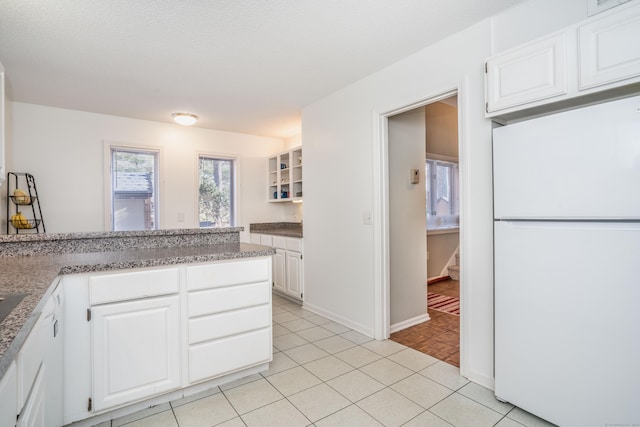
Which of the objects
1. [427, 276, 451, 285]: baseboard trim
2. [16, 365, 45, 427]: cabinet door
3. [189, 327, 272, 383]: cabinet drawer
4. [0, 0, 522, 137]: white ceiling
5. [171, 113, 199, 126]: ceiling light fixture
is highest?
[0, 0, 522, 137]: white ceiling

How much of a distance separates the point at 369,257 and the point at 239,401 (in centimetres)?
158

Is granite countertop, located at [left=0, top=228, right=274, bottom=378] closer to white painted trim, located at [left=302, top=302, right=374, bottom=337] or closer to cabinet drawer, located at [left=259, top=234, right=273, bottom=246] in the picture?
white painted trim, located at [left=302, top=302, right=374, bottom=337]

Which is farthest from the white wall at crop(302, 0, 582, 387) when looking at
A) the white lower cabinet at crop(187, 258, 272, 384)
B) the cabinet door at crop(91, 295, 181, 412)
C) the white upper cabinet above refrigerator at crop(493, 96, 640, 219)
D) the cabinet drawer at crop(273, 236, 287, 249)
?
the cabinet door at crop(91, 295, 181, 412)

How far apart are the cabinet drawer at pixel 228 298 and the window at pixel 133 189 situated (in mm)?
2834

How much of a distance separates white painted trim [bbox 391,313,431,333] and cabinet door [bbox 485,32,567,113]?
2.11m

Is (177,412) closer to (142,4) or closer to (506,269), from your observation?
(506,269)

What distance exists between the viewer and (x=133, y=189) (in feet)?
14.0

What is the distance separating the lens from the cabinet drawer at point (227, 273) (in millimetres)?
1984

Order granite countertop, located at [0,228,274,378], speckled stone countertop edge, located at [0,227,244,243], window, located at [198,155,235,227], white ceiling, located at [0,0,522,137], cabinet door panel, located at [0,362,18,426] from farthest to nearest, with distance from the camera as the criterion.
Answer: window, located at [198,155,235,227] → speckled stone countertop edge, located at [0,227,244,243] → white ceiling, located at [0,0,522,137] → granite countertop, located at [0,228,274,378] → cabinet door panel, located at [0,362,18,426]

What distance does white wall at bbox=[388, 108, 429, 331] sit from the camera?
10.1ft

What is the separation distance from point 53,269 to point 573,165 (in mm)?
2676

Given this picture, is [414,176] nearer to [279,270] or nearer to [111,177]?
[279,270]

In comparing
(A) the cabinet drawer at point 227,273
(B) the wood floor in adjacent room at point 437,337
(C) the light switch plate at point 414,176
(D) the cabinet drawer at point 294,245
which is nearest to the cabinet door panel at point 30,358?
(A) the cabinet drawer at point 227,273

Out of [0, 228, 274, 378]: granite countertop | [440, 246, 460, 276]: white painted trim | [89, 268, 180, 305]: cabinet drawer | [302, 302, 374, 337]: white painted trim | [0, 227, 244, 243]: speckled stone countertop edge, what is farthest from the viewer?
[440, 246, 460, 276]: white painted trim
